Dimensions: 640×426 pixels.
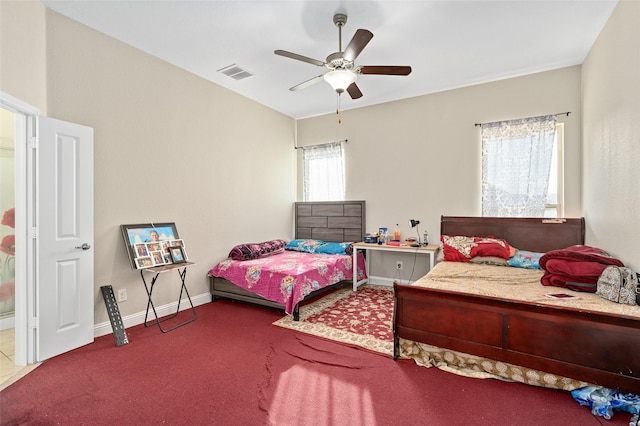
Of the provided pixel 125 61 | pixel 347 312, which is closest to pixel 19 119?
pixel 125 61

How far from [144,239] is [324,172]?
3184 millimetres

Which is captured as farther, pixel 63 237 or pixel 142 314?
pixel 142 314

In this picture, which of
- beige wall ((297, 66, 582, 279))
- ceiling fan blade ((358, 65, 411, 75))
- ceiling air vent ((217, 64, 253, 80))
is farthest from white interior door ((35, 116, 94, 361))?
beige wall ((297, 66, 582, 279))

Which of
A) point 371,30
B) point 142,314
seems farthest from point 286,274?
point 371,30

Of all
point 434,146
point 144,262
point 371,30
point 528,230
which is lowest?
point 144,262

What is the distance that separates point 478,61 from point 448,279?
2.64 metres

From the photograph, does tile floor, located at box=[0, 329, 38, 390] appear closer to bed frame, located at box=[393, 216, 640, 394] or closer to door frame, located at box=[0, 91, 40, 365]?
door frame, located at box=[0, 91, 40, 365]

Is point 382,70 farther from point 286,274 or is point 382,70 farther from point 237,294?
point 237,294

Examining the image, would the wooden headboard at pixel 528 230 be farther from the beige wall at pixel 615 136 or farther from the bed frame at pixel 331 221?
the bed frame at pixel 331 221

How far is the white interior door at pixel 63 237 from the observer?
2553 mm

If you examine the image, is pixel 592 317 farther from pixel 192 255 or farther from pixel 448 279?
pixel 192 255

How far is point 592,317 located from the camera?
74.9 inches

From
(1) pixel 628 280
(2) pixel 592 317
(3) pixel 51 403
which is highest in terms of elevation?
(1) pixel 628 280

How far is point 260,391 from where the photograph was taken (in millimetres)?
2129
